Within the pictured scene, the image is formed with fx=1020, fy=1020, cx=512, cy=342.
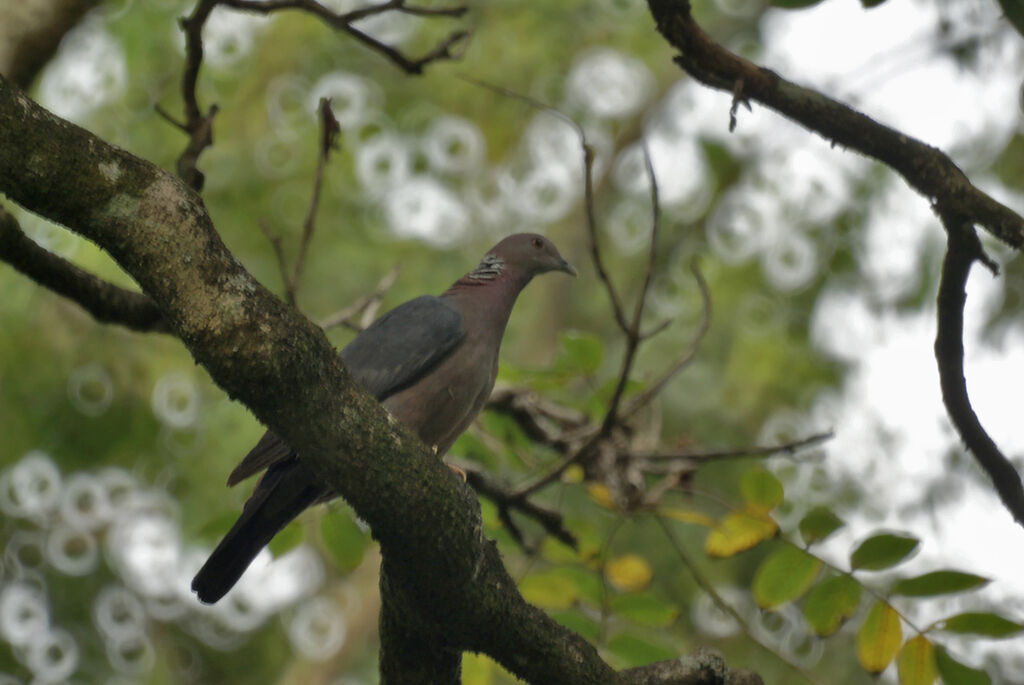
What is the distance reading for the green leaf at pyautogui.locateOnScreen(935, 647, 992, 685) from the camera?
3250 millimetres

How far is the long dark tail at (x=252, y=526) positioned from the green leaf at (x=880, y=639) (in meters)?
1.97

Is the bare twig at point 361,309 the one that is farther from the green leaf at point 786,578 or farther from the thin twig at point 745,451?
the green leaf at point 786,578

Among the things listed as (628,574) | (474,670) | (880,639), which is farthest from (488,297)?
(880,639)

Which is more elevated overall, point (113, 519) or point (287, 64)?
point (287, 64)

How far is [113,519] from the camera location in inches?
338

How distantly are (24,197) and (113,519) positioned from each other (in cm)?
686

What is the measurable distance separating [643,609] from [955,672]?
1190mm

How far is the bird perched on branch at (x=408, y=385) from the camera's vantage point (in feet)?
11.7

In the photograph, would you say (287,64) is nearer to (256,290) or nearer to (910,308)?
(910,308)

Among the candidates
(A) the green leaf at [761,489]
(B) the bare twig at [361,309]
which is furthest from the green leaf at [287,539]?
(A) the green leaf at [761,489]

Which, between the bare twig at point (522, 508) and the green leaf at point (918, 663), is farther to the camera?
the bare twig at point (522, 508)

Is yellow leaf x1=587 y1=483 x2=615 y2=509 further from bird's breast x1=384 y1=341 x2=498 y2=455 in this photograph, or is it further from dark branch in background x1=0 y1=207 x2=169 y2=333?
dark branch in background x1=0 y1=207 x2=169 y2=333

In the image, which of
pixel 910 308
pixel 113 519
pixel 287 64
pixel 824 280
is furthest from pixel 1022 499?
pixel 287 64

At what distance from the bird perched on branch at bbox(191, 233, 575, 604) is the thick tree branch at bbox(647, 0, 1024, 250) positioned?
1465 mm
